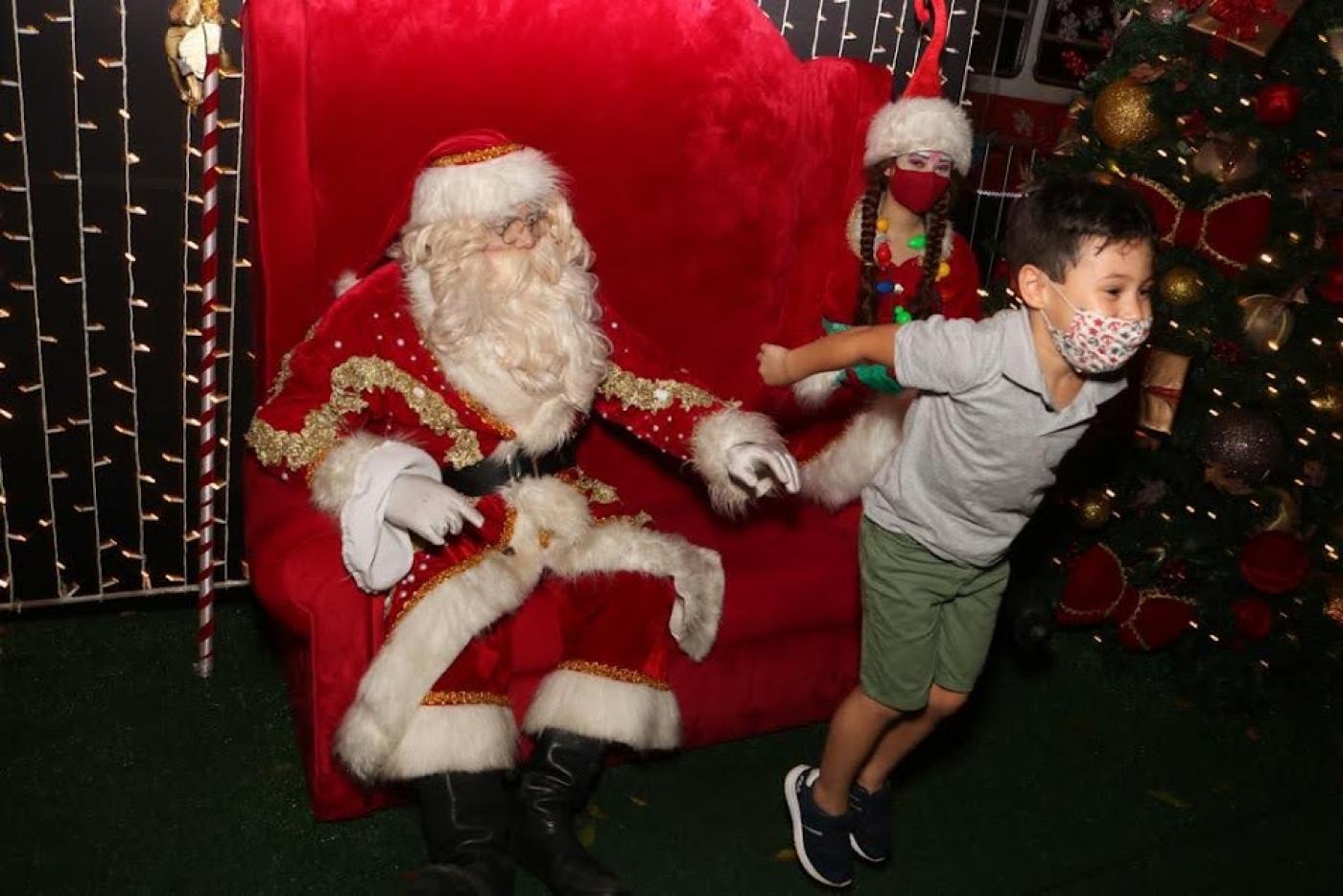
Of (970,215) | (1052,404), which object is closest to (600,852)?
(1052,404)

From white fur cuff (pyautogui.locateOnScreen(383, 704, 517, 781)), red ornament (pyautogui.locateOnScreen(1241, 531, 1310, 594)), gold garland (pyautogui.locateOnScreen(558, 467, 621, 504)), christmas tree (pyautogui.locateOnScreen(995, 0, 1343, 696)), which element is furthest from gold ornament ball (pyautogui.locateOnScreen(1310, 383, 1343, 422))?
white fur cuff (pyautogui.locateOnScreen(383, 704, 517, 781))

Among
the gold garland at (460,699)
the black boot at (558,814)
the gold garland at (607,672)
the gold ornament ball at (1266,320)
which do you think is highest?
the gold ornament ball at (1266,320)

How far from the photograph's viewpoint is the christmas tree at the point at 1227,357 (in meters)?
3.40

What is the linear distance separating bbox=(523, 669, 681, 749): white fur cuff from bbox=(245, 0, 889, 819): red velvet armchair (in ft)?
0.33

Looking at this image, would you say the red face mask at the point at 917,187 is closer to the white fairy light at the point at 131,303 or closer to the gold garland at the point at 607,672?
the gold garland at the point at 607,672

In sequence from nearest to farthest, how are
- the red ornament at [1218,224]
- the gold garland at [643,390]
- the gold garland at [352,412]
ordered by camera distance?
the gold garland at [352,412]
the gold garland at [643,390]
the red ornament at [1218,224]

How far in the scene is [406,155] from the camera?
2.84m

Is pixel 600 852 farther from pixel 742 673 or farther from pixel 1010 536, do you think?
pixel 1010 536

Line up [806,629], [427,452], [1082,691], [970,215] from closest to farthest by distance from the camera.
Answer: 1. [427,452]
2. [806,629]
3. [1082,691]
4. [970,215]

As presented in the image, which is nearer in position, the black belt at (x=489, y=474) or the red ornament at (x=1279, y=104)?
the black belt at (x=489, y=474)

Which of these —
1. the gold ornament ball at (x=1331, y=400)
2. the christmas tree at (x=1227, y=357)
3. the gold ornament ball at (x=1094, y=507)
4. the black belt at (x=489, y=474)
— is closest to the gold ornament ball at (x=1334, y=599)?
the christmas tree at (x=1227, y=357)

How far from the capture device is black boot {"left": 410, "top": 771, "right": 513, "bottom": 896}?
2361 mm

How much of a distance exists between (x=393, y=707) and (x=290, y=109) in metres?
1.36

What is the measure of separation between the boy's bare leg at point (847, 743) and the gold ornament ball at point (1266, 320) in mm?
1763
